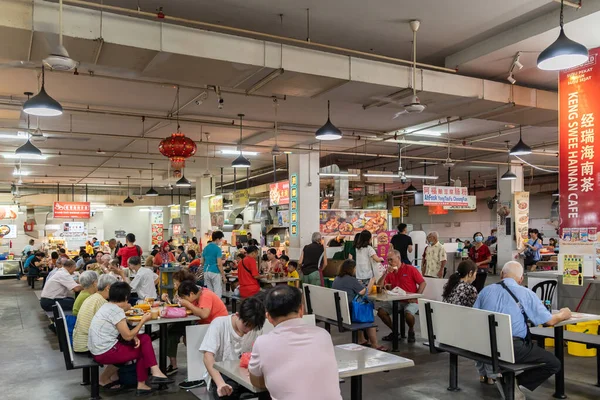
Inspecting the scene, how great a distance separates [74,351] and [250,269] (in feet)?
12.1

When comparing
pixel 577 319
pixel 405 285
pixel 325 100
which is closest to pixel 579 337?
pixel 577 319

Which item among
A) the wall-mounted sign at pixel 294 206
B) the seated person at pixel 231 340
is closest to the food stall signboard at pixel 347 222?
the wall-mounted sign at pixel 294 206

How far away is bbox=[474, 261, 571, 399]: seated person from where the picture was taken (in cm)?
491

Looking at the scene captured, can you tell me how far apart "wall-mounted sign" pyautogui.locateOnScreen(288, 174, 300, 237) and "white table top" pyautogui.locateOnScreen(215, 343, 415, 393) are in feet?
33.0

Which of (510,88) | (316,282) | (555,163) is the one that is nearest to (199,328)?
(316,282)

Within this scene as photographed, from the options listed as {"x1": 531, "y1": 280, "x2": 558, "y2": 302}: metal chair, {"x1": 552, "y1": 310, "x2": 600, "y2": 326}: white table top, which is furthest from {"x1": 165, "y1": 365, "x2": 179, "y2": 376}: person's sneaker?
{"x1": 531, "y1": 280, "x2": 558, "y2": 302}: metal chair

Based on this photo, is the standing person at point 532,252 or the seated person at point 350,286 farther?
the standing person at point 532,252

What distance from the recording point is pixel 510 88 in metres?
8.43

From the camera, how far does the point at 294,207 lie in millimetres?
14188

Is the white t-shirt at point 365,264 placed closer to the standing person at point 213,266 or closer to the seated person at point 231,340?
the standing person at point 213,266

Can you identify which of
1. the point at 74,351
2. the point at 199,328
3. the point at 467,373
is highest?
the point at 199,328

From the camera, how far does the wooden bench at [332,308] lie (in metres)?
6.55

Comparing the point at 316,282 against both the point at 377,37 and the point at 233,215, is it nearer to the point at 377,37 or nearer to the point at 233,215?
the point at 377,37

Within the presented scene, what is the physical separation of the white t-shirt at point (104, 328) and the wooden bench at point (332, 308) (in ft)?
8.85
